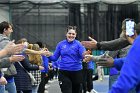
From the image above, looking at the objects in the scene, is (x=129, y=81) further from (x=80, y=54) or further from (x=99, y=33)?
(x=99, y=33)

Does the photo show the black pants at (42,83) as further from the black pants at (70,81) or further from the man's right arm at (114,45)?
the man's right arm at (114,45)

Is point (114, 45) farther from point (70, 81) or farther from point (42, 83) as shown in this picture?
point (42, 83)

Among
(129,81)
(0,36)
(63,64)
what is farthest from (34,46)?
(129,81)

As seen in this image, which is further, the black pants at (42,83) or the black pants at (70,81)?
the black pants at (42,83)

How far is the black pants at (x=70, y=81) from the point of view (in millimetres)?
9750

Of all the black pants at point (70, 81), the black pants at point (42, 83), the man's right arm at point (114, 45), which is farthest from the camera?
the black pants at point (42, 83)

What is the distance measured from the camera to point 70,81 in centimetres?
985

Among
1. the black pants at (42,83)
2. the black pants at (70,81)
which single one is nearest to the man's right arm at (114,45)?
the black pants at (70,81)

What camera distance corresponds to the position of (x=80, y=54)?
392 inches

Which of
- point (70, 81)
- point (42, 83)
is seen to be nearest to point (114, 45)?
point (70, 81)

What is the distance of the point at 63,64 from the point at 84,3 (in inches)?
524

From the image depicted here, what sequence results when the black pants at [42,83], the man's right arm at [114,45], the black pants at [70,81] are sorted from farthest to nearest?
the black pants at [42,83], the black pants at [70,81], the man's right arm at [114,45]

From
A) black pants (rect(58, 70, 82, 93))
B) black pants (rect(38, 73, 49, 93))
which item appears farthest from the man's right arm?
black pants (rect(38, 73, 49, 93))

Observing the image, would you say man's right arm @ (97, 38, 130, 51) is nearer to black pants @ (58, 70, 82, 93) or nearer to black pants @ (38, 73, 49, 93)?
black pants @ (58, 70, 82, 93)
